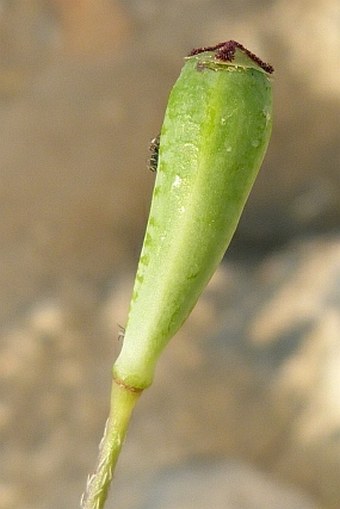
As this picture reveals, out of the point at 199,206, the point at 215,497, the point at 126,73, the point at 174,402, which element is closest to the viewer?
the point at 199,206

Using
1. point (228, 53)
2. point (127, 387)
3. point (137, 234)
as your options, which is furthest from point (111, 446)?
point (137, 234)

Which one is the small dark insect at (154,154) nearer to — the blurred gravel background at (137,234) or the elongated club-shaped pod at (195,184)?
the elongated club-shaped pod at (195,184)

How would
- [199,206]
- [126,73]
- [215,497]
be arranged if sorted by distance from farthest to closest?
[126,73], [215,497], [199,206]

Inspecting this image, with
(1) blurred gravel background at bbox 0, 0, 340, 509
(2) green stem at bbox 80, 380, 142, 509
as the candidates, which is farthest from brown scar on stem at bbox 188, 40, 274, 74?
(1) blurred gravel background at bbox 0, 0, 340, 509

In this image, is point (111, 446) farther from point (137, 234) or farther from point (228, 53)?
point (137, 234)

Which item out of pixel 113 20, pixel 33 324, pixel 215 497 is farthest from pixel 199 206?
pixel 113 20

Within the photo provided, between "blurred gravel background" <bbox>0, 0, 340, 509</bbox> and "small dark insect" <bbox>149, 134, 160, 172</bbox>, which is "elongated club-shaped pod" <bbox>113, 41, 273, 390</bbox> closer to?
"small dark insect" <bbox>149, 134, 160, 172</bbox>

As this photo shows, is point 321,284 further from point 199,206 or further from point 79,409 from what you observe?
point 199,206
